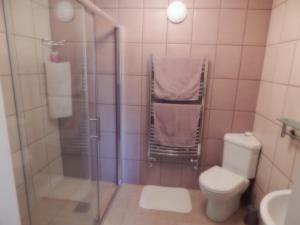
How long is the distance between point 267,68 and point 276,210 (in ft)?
4.03

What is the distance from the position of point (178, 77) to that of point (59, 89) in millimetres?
1114

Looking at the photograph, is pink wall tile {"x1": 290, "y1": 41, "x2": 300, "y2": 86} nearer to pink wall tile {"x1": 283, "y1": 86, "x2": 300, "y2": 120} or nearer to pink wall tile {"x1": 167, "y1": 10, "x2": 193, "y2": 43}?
pink wall tile {"x1": 283, "y1": 86, "x2": 300, "y2": 120}

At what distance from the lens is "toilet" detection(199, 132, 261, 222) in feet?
5.78

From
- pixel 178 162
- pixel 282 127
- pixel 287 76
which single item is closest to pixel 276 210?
pixel 282 127

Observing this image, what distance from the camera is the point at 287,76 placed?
1.54 meters

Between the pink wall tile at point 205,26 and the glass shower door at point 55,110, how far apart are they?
37.9 inches

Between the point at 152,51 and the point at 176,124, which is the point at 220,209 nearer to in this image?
the point at 176,124

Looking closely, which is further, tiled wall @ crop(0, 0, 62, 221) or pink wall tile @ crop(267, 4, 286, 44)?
pink wall tile @ crop(267, 4, 286, 44)

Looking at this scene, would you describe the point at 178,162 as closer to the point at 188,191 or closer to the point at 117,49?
the point at 188,191

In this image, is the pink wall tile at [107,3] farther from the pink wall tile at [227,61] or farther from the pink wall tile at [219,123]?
the pink wall tile at [219,123]

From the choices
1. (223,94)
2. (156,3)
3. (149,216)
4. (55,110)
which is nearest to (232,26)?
(223,94)

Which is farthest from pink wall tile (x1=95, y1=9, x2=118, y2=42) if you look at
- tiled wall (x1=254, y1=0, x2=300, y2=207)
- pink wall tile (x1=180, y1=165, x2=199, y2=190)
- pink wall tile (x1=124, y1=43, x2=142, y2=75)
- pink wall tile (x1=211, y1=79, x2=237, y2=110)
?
pink wall tile (x1=180, y1=165, x2=199, y2=190)

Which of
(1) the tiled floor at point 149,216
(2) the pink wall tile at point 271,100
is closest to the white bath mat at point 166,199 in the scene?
(1) the tiled floor at point 149,216

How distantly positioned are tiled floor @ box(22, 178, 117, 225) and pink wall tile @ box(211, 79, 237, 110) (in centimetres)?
143
